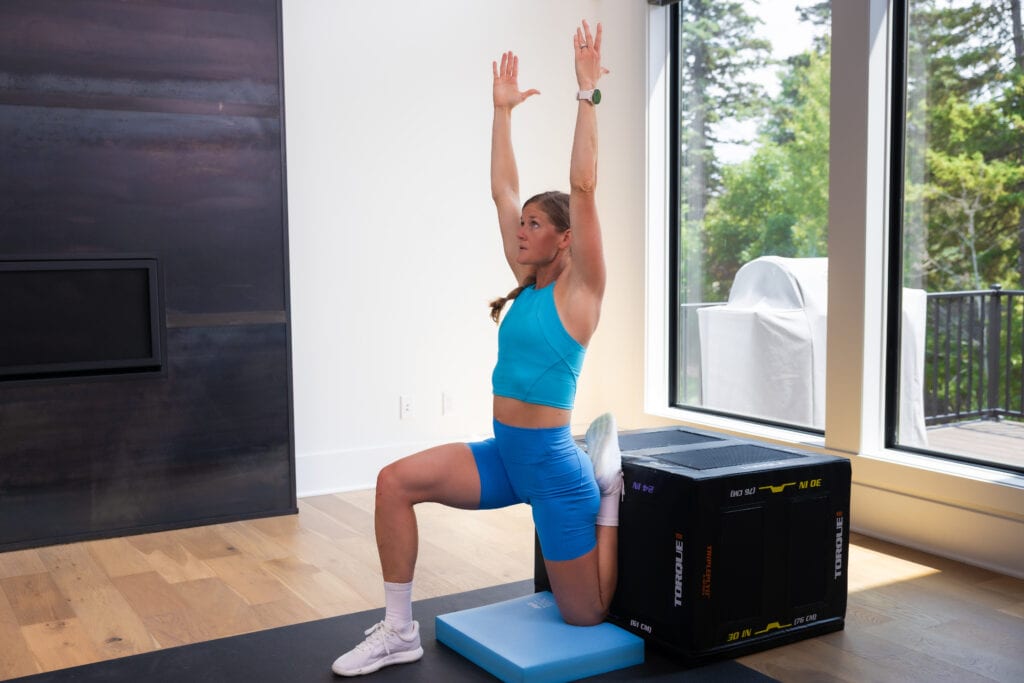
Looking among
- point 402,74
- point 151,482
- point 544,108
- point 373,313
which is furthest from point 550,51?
point 151,482

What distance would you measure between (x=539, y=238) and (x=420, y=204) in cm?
222

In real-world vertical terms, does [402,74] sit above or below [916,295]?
above

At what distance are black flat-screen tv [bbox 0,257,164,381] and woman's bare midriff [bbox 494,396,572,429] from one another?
1.79 metres

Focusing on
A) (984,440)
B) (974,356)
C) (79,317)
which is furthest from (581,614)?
(79,317)

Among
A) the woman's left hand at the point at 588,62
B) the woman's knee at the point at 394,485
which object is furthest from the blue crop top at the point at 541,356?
the woman's left hand at the point at 588,62

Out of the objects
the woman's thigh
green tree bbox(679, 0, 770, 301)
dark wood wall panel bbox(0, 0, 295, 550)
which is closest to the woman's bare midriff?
the woman's thigh

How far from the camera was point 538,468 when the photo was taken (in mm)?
2537

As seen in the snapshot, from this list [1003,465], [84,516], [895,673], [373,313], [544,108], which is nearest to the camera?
[895,673]

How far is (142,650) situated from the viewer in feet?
8.80

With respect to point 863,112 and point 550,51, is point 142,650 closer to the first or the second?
point 863,112

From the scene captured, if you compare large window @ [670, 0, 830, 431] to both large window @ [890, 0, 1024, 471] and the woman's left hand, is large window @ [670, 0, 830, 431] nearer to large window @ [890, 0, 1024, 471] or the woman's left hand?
large window @ [890, 0, 1024, 471]

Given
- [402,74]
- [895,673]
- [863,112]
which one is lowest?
[895,673]

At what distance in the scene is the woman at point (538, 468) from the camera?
2520 mm

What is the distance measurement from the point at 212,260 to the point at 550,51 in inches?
82.6
